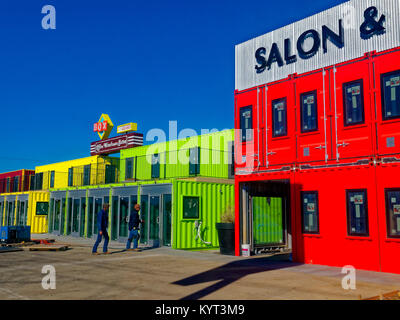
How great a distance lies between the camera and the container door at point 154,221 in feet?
64.4

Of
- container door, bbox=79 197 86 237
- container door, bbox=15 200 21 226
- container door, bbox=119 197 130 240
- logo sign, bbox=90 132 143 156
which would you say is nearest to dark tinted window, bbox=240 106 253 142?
container door, bbox=119 197 130 240

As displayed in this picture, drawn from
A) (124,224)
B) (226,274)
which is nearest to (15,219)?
(124,224)

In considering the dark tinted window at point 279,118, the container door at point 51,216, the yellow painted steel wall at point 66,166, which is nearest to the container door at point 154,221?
the dark tinted window at point 279,118

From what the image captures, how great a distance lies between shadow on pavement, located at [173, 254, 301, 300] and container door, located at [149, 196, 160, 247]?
20.3 ft

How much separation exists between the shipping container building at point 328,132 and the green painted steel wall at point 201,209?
3.18 metres

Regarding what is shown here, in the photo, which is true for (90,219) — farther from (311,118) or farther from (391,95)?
(391,95)

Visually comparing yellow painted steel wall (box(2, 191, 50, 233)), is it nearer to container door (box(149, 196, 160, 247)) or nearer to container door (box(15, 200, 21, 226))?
container door (box(15, 200, 21, 226))

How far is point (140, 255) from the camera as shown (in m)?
16.0

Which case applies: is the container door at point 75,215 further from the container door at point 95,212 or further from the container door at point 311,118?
the container door at point 311,118

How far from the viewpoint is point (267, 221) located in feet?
58.3

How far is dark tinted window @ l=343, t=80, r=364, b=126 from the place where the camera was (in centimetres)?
1270

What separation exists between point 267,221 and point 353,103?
6.94 m

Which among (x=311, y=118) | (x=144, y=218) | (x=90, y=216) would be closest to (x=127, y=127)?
(x=90, y=216)
